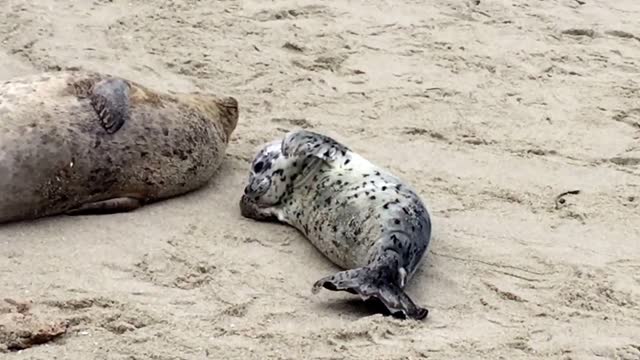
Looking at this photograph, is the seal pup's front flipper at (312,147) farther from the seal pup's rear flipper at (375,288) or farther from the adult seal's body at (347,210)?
the seal pup's rear flipper at (375,288)

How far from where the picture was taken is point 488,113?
6.51 meters

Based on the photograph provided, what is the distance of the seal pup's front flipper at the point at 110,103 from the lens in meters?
5.40

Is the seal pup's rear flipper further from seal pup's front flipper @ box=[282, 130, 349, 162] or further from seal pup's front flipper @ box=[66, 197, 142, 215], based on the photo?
seal pup's front flipper @ box=[66, 197, 142, 215]

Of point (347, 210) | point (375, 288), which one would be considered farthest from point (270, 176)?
point (375, 288)

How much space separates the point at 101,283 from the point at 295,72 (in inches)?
97.6

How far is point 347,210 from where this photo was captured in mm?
5160

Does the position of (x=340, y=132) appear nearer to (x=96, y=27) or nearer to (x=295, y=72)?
(x=295, y=72)

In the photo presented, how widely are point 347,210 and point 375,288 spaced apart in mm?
685

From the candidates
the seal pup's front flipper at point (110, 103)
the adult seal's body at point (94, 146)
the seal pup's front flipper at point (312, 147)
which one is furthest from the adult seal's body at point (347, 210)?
the seal pup's front flipper at point (110, 103)

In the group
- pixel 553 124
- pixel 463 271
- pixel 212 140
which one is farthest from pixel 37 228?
pixel 553 124

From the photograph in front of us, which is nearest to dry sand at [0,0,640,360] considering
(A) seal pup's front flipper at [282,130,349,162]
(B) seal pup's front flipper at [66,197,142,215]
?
(B) seal pup's front flipper at [66,197,142,215]

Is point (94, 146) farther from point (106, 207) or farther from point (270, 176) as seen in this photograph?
point (270, 176)

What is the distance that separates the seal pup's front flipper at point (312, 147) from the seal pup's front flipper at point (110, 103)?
70cm

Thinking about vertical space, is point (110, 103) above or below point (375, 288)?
above
